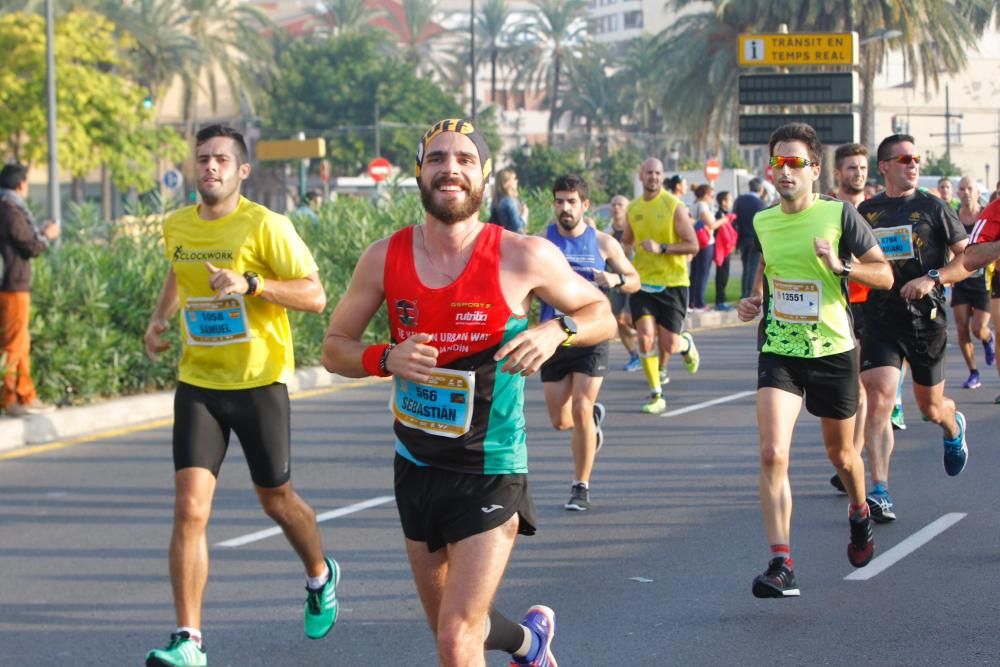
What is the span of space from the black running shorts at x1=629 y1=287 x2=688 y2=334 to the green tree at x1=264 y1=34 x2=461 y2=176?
62.9m

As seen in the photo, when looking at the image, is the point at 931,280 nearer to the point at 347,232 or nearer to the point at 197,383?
the point at 197,383

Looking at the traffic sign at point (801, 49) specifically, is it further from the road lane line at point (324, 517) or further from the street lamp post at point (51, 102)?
the road lane line at point (324, 517)

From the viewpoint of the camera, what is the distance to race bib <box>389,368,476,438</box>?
14.9ft

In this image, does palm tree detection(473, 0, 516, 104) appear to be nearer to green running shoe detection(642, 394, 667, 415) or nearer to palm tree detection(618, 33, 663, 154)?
palm tree detection(618, 33, 663, 154)

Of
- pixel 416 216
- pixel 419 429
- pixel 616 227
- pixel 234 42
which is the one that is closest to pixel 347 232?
pixel 416 216

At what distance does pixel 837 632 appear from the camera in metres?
6.18

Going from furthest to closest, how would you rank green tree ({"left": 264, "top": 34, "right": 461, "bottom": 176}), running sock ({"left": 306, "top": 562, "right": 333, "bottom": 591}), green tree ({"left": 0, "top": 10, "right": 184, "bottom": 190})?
green tree ({"left": 264, "top": 34, "right": 461, "bottom": 176}) < green tree ({"left": 0, "top": 10, "right": 184, "bottom": 190}) < running sock ({"left": 306, "top": 562, "right": 333, "bottom": 591})

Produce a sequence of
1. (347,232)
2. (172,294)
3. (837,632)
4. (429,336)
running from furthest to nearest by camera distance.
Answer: (347,232)
(172,294)
(837,632)
(429,336)

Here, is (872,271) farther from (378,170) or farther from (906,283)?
(378,170)

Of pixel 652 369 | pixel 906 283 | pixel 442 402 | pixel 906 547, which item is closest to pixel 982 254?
pixel 906 283

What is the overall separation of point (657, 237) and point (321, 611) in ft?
26.6

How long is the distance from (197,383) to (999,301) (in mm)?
6390

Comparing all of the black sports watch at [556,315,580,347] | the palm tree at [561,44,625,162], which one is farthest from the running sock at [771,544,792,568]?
the palm tree at [561,44,625,162]

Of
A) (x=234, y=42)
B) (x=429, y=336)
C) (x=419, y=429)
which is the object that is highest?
(x=234, y=42)
